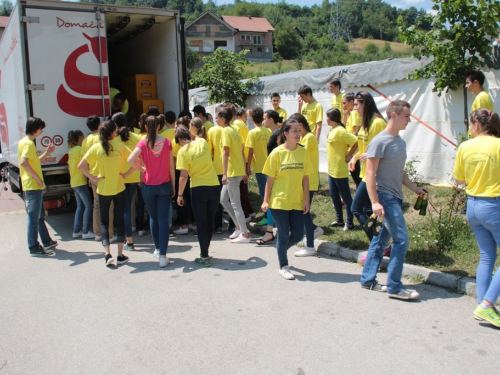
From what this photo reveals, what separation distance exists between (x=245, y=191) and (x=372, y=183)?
3.93 m

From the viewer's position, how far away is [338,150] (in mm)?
6879

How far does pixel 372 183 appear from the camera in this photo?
459 centimetres

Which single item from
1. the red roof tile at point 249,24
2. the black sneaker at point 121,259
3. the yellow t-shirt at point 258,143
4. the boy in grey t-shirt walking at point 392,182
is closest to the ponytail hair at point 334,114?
the yellow t-shirt at point 258,143

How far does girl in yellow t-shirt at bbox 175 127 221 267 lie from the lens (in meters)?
6.02

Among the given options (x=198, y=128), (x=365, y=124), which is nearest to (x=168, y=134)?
(x=198, y=128)

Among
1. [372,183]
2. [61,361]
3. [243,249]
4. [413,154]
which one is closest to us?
[61,361]

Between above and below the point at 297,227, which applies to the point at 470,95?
above

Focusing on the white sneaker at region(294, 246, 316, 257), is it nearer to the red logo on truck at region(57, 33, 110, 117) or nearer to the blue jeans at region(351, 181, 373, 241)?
the blue jeans at region(351, 181, 373, 241)

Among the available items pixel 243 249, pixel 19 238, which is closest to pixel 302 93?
pixel 243 249

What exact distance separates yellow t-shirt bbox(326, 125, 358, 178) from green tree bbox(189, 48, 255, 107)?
734 centimetres

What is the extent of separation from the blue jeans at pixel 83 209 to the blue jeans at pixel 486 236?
18.6 ft

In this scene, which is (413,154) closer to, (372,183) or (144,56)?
(372,183)

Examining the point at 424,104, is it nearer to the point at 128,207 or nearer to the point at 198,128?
the point at 198,128

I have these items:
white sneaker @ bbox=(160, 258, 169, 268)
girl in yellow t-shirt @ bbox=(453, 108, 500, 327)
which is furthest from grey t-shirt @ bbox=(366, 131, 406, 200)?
white sneaker @ bbox=(160, 258, 169, 268)
